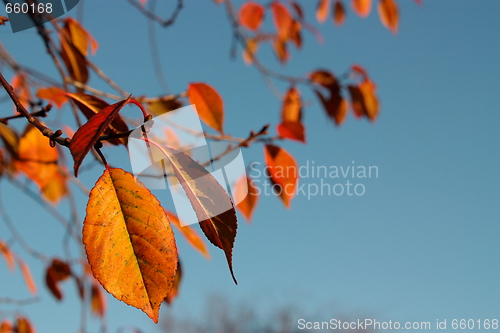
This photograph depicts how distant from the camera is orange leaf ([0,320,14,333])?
151 centimetres

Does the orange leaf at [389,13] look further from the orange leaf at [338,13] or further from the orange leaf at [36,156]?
the orange leaf at [36,156]

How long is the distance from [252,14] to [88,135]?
1.74 metres

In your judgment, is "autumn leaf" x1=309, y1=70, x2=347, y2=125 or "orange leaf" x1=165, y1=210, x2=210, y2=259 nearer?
"orange leaf" x1=165, y1=210, x2=210, y2=259

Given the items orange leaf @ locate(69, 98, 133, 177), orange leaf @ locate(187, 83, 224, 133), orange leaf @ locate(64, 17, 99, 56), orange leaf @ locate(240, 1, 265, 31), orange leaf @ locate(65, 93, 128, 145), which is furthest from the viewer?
orange leaf @ locate(240, 1, 265, 31)

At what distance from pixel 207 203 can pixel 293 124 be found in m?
0.61

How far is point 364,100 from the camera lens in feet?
5.20

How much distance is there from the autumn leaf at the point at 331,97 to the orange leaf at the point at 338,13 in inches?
28.9

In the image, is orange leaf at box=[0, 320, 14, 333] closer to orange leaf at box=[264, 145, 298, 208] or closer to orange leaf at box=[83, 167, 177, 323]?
orange leaf at box=[264, 145, 298, 208]

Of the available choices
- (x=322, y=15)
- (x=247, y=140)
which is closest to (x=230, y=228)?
(x=247, y=140)

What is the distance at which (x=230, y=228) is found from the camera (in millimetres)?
422

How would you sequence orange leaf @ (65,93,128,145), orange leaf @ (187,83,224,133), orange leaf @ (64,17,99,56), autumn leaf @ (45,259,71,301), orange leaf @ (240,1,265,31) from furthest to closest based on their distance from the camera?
orange leaf @ (240,1,265,31) < autumn leaf @ (45,259,71,301) < orange leaf @ (64,17,99,56) < orange leaf @ (187,83,224,133) < orange leaf @ (65,93,128,145)

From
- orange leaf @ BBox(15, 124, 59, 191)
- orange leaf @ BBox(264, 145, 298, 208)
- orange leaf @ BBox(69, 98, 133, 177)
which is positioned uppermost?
orange leaf @ BBox(15, 124, 59, 191)

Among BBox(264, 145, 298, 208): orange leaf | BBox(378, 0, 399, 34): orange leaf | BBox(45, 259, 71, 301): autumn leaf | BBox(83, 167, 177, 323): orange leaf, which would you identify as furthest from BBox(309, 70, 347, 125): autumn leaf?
BBox(83, 167, 177, 323): orange leaf

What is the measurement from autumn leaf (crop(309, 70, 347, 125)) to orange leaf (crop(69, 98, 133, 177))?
121 cm
